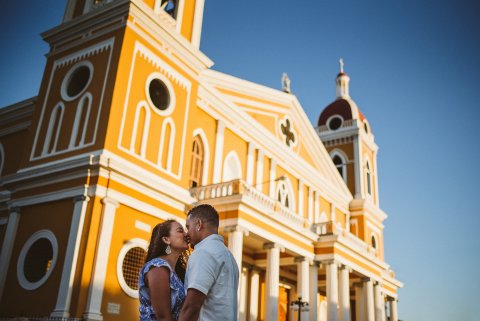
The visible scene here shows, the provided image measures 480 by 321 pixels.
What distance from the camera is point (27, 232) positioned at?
14.2 metres

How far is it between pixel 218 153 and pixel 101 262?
792 cm

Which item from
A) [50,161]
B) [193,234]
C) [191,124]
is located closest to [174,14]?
[191,124]

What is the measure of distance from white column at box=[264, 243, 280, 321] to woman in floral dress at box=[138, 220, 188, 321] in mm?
13211

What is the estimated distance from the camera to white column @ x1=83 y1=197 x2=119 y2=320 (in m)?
12.0

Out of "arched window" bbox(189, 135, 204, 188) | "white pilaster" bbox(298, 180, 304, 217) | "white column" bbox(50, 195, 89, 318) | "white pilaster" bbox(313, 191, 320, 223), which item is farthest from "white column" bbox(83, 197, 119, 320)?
"white pilaster" bbox(313, 191, 320, 223)

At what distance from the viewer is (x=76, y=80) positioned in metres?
15.8

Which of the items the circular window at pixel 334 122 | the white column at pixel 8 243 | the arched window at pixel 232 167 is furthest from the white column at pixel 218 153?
the circular window at pixel 334 122

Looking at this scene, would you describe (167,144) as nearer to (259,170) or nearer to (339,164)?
(259,170)

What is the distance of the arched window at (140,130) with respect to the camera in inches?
573

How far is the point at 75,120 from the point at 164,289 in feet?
42.0

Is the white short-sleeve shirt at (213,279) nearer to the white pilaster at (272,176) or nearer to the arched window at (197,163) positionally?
the arched window at (197,163)

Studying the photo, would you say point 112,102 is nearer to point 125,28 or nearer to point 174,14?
point 125,28

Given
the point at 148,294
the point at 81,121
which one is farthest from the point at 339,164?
the point at 148,294

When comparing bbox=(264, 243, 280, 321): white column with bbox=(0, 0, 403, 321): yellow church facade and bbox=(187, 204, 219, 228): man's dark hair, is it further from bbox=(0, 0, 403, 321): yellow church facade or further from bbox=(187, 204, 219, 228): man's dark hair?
bbox=(187, 204, 219, 228): man's dark hair
